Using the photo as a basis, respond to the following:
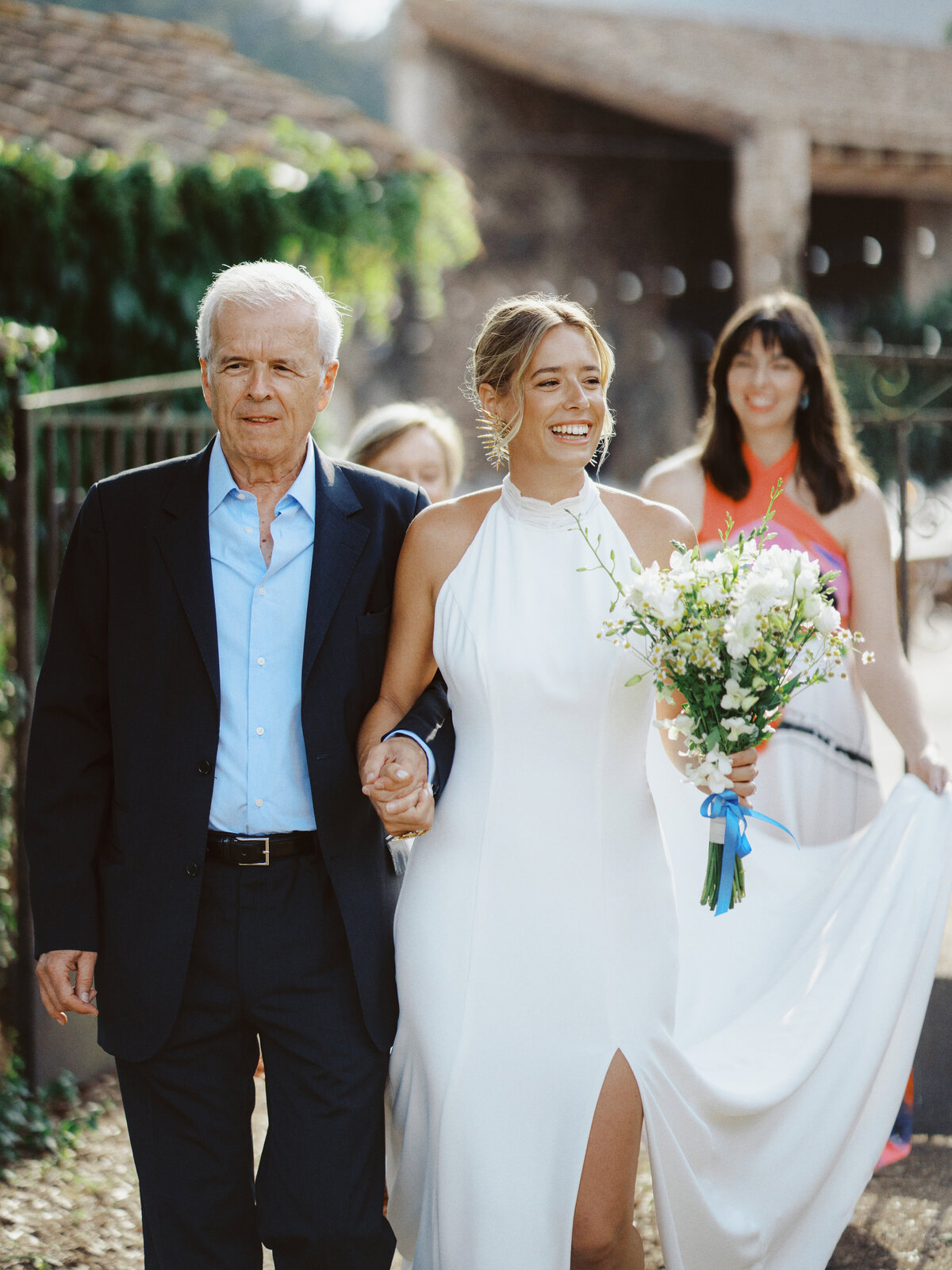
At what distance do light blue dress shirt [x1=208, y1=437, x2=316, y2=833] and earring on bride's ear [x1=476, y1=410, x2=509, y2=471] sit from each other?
0.51 metres

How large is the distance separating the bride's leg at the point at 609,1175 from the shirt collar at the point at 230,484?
1365 millimetres

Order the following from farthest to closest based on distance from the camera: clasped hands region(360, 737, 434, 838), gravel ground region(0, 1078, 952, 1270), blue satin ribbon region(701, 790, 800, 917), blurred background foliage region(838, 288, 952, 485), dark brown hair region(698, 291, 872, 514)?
blurred background foliage region(838, 288, 952, 485) → dark brown hair region(698, 291, 872, 514) → gravel ground region(0, 1078, 952, 1270) → blue satin ribbon region(701, 790, 800, 917) → clasped hands region(360, 737, 434, 838)

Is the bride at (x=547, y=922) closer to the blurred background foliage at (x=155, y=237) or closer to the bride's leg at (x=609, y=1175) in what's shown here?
the bride's leg at (x=609, y=1175)

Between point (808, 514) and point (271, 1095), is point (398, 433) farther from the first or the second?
point (271, 1095)

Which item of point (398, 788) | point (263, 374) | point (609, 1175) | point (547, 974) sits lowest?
point (609, 1175)

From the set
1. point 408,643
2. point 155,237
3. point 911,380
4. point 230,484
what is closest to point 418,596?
A: point 408,643

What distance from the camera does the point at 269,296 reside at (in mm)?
2867

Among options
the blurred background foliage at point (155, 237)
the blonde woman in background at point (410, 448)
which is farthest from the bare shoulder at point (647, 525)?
the blurred background foliage at point (155, 237)

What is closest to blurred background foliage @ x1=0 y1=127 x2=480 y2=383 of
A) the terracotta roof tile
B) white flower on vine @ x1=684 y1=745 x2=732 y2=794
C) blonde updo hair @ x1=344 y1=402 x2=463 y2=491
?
the terracotta roof tile

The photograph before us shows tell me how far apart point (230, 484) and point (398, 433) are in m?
1.62

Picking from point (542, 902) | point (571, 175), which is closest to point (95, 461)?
point (542, 902)

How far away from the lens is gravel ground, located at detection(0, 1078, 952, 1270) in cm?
380

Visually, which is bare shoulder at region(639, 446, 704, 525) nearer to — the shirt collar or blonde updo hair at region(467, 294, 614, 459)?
blonde updo hair at region(467, 294, 614, 459)

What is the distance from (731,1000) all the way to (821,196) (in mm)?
16441
